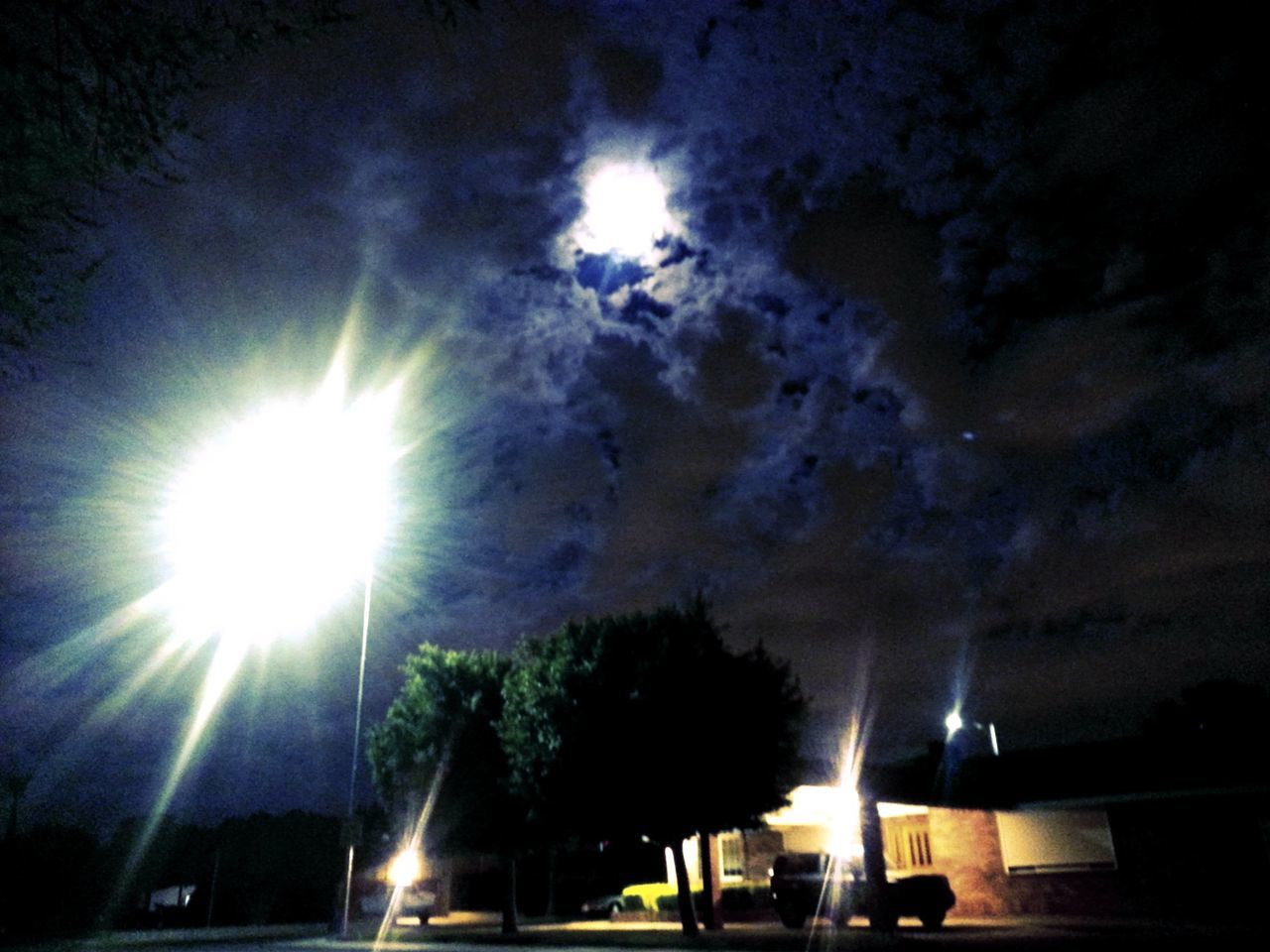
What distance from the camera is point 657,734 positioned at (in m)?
21.8

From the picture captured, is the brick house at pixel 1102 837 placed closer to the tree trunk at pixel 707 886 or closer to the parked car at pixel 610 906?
the tree trunk at pixel 707 886

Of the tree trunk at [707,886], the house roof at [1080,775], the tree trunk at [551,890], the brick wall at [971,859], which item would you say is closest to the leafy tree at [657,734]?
the tree trunk at [707,886]

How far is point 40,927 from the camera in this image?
41.2 metres

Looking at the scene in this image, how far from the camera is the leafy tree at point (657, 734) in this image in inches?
851

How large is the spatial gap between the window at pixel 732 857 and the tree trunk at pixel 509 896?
382 inches

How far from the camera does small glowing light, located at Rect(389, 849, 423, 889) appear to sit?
29692mm

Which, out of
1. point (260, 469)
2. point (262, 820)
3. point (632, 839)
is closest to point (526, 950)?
point (632, 839)

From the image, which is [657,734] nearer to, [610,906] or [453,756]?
[453,756]

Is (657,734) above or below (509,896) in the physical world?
above

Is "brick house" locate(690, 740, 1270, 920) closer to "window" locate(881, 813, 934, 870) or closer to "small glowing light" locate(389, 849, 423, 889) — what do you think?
"window" locate(881, 813, 934, 870)

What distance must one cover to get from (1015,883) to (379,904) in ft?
103

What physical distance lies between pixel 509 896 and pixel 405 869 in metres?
7.37

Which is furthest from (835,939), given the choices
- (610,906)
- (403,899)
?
(403,899)

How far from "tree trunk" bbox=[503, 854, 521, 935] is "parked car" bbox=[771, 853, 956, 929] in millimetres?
8554
